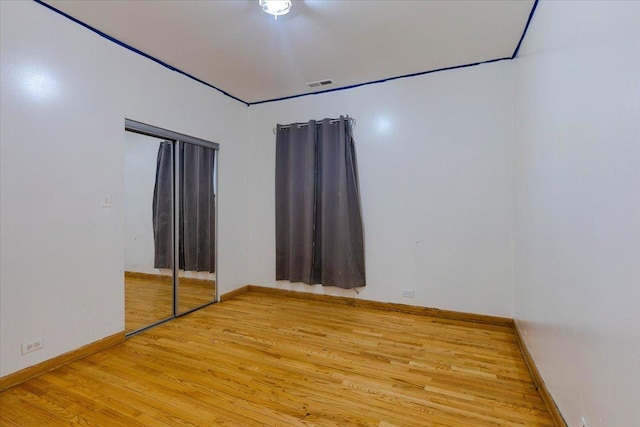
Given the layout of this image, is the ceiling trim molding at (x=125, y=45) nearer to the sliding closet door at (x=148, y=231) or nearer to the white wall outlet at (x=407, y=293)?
the sliding closet door at (x=148, y=231)

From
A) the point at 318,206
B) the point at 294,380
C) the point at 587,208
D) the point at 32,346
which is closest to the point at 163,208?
the point at 32,346

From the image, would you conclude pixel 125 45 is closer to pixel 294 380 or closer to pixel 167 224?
pixel 167 224

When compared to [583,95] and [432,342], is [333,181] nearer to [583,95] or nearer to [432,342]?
[432,342]

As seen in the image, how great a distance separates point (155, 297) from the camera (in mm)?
3205

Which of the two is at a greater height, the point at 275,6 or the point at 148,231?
the point at 275,6

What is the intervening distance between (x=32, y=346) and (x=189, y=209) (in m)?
1.75

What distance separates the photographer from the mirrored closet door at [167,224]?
2.84 m

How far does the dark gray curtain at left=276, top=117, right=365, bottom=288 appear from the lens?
11.7 ft

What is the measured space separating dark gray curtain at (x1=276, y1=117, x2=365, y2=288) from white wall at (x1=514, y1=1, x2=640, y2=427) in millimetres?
1867

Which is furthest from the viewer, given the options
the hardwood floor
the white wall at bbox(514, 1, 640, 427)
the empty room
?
the hardwood floor

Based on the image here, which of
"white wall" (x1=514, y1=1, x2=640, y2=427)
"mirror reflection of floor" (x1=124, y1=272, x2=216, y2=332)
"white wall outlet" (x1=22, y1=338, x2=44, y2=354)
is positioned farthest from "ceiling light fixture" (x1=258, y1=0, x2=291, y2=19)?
"white wall outlet" (x1=22, y1=338, x2=44, y2=354)

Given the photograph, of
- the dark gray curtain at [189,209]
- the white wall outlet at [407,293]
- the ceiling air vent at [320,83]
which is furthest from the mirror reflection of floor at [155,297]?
the ceiling air vent at [320,83]

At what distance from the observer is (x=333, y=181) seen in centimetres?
367

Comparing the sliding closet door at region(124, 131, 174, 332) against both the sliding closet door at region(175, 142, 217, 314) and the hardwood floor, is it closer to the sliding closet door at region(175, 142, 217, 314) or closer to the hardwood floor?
the sliding closet door at region(175, 142, 217, 314)
